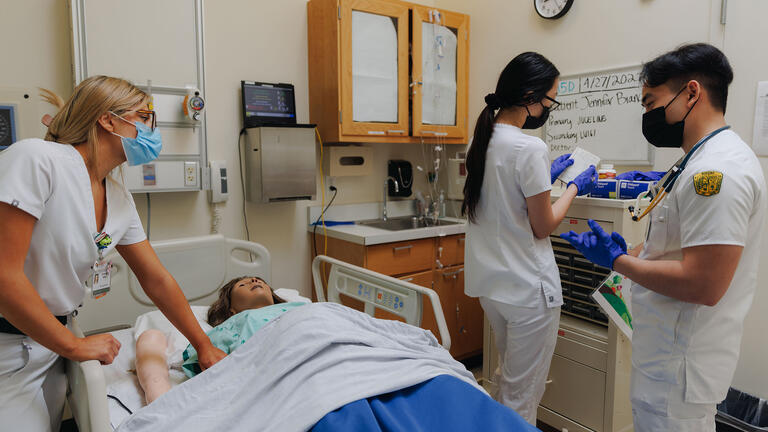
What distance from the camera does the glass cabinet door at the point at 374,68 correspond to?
277 centimetres

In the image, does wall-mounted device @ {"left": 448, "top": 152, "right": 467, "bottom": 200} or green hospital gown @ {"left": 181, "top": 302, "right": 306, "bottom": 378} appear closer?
green hospital gown @ {"left": 181, "top": 302, "right": 306, "bottom": 378}

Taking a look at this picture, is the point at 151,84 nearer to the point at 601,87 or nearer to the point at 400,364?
the point at 400,364

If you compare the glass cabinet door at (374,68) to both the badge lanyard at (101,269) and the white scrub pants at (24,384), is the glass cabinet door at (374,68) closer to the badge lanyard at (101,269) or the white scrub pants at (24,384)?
the badge lanyard at (101,269)

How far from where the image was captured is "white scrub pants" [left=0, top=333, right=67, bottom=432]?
4.11 feet

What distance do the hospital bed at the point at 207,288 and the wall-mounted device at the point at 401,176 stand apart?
43.9 inches

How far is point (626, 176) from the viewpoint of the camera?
7.12 ft

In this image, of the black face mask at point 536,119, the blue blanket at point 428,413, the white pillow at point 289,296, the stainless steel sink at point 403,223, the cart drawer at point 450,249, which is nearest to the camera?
the blue blanket at point 428,413

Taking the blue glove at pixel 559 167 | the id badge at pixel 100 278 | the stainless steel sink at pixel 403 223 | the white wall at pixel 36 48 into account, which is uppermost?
the white wall at pixel 36 48

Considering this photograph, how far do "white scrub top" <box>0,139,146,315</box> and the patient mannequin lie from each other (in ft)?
1.01

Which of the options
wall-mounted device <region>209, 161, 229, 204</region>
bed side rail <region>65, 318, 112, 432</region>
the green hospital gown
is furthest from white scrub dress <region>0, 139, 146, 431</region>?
wall-mounted device <region>209, 161, 229, 204</region>

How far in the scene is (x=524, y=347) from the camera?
6.30 ft

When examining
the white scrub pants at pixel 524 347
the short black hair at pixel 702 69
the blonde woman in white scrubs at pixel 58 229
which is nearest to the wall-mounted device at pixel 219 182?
the blonde woman in white scrubs at pixel 58 229

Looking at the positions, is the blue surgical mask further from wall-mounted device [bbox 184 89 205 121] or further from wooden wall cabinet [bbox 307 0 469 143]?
wooden wall cabinet [bbox 307 0 469 143]

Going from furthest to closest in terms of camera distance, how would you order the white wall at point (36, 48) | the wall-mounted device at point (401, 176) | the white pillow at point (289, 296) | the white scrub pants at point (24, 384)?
the wall-mounted device at point (401, 176)
the white pillow at point (289, 296)
the white wall at point (36, 48)
the white scrub pants at point (24, 384)
